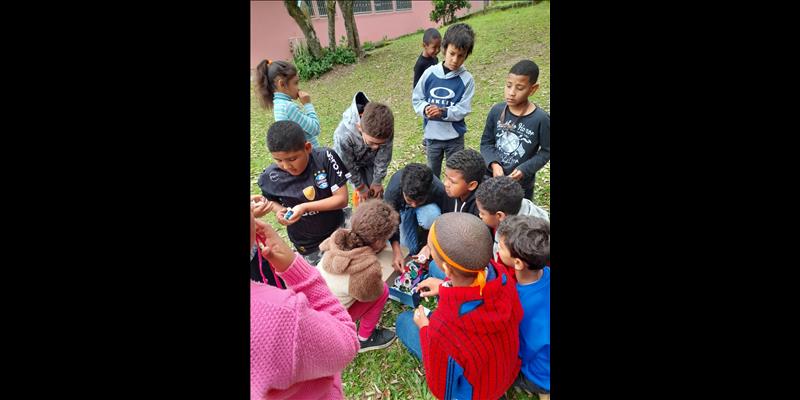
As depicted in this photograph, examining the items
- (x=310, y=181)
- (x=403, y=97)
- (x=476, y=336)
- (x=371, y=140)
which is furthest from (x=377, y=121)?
(x=403, y=97)

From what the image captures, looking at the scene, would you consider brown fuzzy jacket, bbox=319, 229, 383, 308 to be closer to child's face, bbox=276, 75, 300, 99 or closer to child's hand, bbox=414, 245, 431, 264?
child's hand, bbox=414, 245, 431, 264

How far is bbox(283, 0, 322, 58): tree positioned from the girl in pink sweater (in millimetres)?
12369

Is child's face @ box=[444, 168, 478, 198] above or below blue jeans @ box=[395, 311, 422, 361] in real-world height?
above

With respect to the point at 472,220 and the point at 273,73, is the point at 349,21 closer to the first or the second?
the point at 273,73

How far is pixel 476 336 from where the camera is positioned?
2.00 m

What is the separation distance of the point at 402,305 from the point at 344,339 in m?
1.88

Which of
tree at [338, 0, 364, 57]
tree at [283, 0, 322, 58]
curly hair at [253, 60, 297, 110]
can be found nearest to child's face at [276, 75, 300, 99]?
curly hair at [253, 60, 297, 110]

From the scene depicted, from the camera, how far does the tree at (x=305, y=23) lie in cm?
1195

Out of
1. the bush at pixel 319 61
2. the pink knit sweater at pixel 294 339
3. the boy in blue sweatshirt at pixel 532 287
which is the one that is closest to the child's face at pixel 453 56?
the boy in blue sweatshirt at pixel 532 287

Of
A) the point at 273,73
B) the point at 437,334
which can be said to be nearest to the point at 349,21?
the point at 273,73

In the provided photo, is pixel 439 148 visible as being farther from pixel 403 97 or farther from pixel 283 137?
pixel 403 97

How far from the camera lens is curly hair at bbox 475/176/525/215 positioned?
278 cm

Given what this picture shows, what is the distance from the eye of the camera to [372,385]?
2.69 metres

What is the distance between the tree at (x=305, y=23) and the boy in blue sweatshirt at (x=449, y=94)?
959cm
